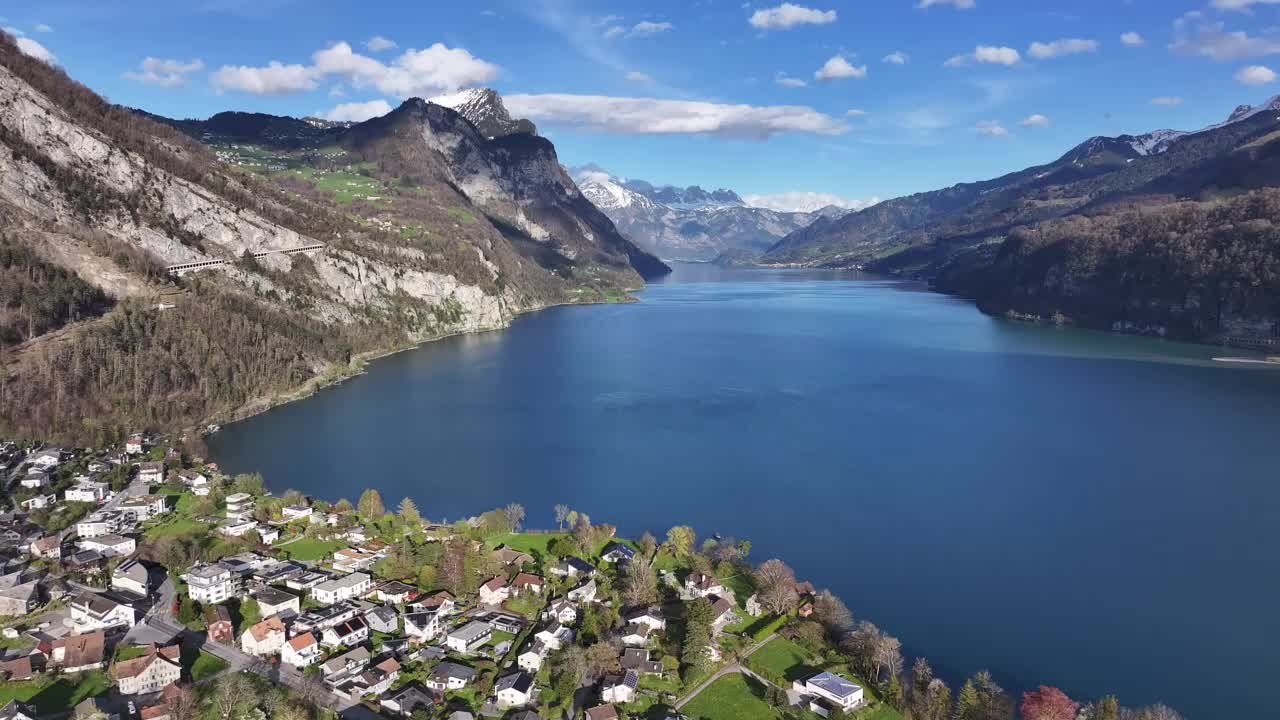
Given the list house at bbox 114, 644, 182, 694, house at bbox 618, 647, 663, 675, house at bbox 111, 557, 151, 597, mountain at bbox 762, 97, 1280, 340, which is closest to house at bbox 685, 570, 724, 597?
Answer: house at bbox 618, 647, 663, 675

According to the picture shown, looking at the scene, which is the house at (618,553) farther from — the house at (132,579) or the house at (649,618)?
the house at (132,579)

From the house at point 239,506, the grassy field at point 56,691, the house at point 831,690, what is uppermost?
the house at point 239,506

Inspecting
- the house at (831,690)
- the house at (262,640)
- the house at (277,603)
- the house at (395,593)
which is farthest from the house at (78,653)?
the house at (831,690)

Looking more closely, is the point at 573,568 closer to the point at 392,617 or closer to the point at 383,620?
the point at 392,617

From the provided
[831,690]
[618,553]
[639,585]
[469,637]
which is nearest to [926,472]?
[618,553]

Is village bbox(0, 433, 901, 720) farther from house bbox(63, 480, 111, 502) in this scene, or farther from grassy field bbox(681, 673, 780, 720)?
house bbox(63, 480, 111, 502)

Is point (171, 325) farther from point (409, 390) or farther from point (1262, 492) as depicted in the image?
point (1262, 492)
